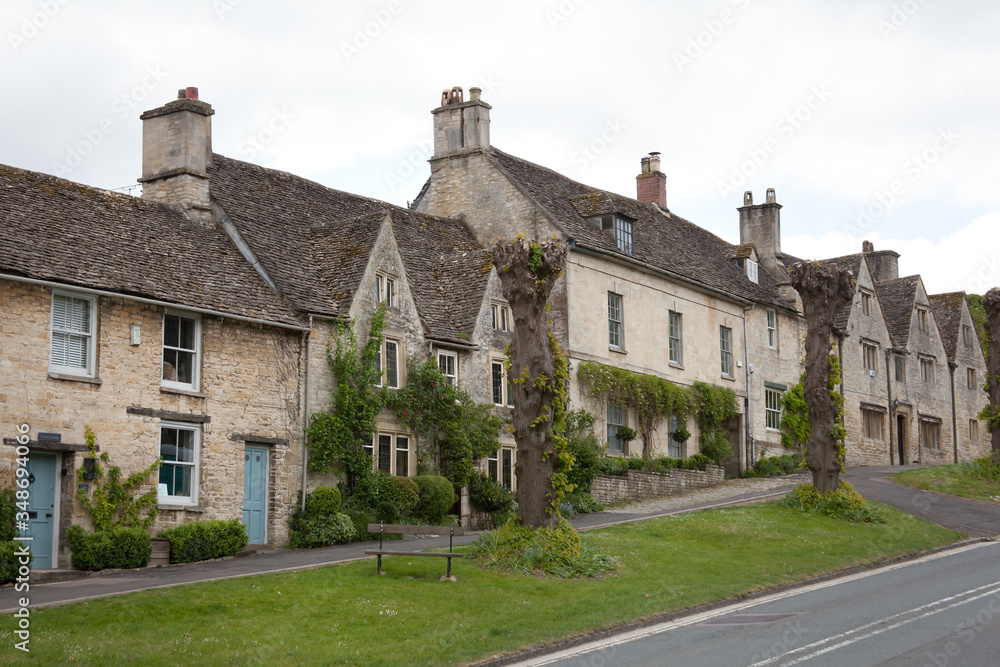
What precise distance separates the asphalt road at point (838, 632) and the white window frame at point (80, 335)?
11919 mm

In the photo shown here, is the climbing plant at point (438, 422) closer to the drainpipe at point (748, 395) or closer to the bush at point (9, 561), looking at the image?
the bush at point (9, 561)

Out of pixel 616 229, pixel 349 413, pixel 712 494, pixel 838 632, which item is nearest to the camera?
pixel 838 632

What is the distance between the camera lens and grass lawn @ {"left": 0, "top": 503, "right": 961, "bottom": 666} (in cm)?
1277

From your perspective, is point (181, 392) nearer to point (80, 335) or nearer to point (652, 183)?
point (80, 335)

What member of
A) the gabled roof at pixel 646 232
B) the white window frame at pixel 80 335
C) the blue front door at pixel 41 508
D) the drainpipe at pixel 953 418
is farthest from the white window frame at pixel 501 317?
the drainpipe at pixel 953 418

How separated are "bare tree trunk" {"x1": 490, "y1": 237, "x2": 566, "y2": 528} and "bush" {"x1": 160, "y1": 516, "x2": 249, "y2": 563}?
638 cm

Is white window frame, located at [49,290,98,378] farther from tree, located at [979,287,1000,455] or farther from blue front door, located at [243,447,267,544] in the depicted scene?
tree, located at [979,287,1000,455]

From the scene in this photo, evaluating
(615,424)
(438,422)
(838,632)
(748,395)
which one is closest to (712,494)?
(615,424)

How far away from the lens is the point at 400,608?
15.4 metres

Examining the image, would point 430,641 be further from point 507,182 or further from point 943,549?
point 507,182

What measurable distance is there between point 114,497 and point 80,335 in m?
3.23

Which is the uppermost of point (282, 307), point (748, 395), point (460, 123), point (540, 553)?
point (460, 123)

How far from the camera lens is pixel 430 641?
44.9 ft

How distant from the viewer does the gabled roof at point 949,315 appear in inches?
Answer: 2315
